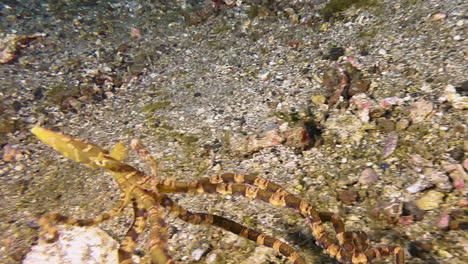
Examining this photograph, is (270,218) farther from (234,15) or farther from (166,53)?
(234,15)

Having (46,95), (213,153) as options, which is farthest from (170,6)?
(213,153)

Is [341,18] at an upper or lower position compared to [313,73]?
upper

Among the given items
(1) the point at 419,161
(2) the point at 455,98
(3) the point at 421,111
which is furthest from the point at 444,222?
(2) the point at 455,98

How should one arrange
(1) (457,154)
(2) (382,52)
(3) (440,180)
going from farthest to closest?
(2) (382,52) < (1) (457,154) < (3) (440,180)

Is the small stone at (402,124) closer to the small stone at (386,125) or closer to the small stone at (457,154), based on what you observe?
the small stone at (386,125)

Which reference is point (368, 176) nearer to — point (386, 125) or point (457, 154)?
point (386, 125)

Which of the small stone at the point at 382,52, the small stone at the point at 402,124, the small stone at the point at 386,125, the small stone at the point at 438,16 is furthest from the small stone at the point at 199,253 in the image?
the small stone at the point at 438,16

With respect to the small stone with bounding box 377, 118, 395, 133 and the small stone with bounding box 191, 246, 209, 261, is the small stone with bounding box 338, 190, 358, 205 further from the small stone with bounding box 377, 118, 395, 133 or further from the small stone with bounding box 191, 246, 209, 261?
the small stone with bounding box 191, 246, 209, 261
